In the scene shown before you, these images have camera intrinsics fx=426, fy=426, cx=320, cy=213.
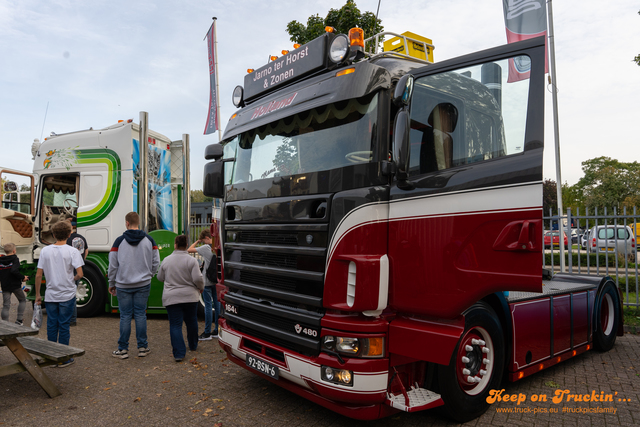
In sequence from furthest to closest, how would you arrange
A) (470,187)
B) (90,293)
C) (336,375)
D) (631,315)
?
(90,293) → (631,315) → (336,375) → (470,187)

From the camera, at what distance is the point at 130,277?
5.54 m

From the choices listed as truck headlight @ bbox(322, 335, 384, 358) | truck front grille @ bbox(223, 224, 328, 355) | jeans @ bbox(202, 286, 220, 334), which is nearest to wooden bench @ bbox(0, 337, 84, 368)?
truck front grille @ bbox(223, 224, 328, 355)

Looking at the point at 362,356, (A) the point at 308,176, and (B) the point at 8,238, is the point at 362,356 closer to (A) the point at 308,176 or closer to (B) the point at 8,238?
(A) the point at 308,176

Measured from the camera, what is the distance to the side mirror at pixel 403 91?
3.15 metres

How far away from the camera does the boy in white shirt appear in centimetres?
517

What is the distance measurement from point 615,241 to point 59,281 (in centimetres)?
904

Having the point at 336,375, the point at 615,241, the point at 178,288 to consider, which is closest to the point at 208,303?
the point at 178,288

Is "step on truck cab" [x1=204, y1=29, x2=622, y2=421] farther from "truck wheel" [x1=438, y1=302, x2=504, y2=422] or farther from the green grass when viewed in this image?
the green grass

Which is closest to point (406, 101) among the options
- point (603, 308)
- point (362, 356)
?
point (362, 356)

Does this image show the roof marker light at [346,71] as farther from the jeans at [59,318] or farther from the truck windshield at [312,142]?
the jeans at [59,318]

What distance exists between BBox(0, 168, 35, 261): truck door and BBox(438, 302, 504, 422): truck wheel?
848 centimetres

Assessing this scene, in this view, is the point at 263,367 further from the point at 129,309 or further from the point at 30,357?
the point at 129,309

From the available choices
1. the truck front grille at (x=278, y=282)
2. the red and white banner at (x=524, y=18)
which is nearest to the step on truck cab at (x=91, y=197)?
the truck front grille at (x=278, y=282)

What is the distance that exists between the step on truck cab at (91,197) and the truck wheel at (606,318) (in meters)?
6.95
